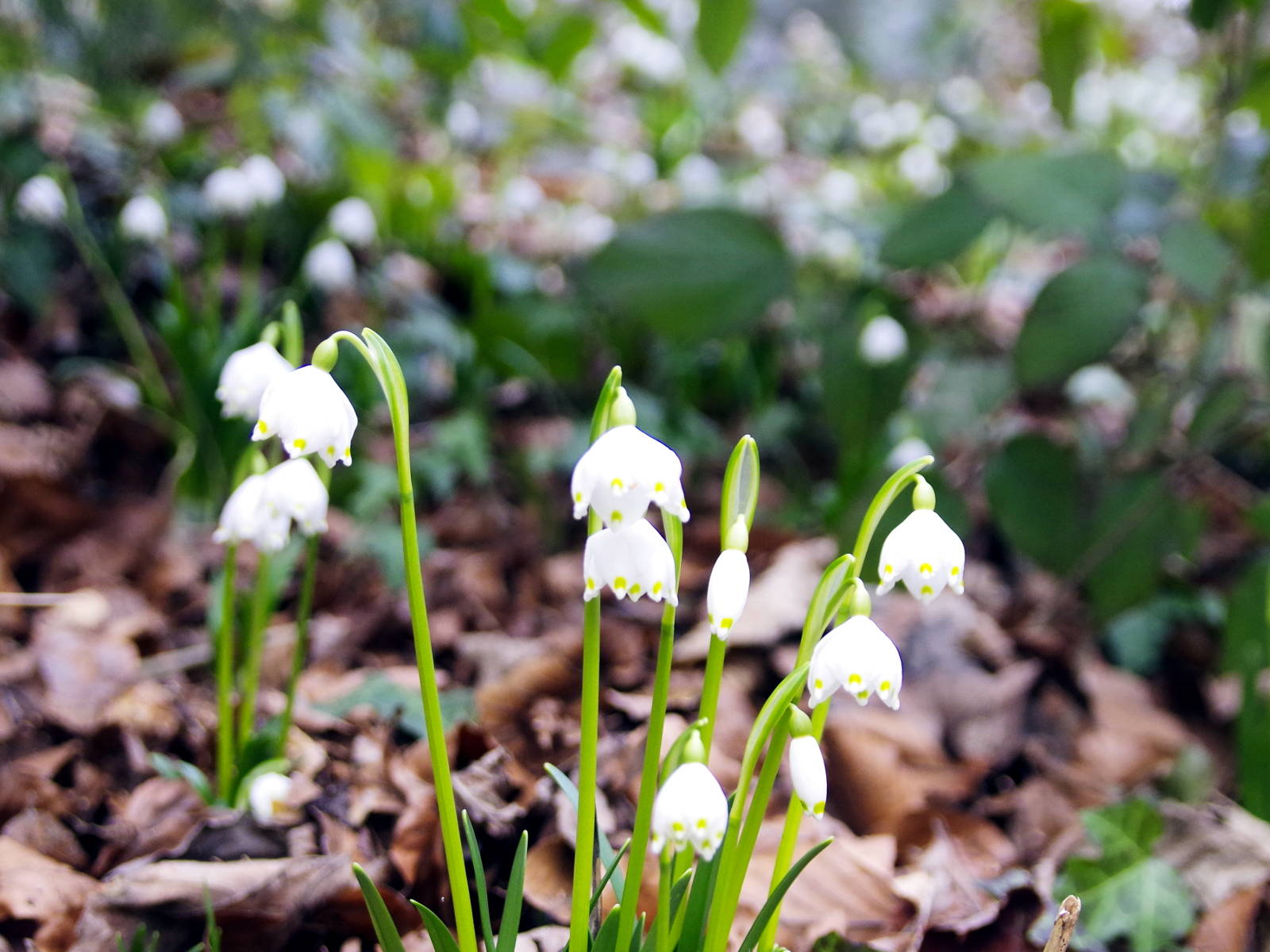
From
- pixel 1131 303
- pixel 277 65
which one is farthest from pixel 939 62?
pixel 1131 303

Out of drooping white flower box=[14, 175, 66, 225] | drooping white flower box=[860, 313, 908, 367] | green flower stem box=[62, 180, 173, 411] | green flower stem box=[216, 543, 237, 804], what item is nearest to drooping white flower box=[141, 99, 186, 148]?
green flower stem box=[62, 180, 173, 411]

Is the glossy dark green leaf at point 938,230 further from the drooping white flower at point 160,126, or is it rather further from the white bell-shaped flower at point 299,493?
the drooping white flower at point 160,126

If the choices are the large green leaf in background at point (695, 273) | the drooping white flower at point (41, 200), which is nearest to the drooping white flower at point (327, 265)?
the drooping white flower at point (41, 200)

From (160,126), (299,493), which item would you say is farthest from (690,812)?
(160,126)

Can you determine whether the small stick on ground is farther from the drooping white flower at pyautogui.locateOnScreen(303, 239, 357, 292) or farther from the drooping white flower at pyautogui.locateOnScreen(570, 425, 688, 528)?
the drooping white flower at pyautogui.locateOnScreen(303, 239, 357, 292)

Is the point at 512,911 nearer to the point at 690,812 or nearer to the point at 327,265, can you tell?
the point at 690,812
